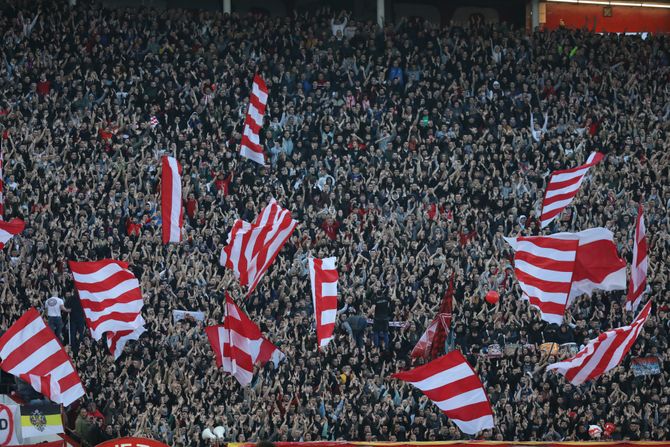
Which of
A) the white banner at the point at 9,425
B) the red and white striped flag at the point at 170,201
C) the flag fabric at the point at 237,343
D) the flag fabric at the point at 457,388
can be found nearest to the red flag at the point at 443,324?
the flag fabric at the point at 237,343

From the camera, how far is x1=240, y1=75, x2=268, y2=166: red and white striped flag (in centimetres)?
3262

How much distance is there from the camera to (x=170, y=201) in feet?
87.1

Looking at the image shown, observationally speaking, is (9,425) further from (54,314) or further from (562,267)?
(562,267)

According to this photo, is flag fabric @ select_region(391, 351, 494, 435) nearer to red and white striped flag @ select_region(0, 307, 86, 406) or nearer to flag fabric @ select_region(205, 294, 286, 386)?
flag fabric @ select_region(205, 294, 286, 386)

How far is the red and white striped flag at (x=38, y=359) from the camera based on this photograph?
21094 millimetres

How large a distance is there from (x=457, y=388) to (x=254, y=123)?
42.8ft

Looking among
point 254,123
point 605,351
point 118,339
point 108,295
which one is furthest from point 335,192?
point 605,351

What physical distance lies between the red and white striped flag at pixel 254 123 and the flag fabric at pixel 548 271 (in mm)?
11517

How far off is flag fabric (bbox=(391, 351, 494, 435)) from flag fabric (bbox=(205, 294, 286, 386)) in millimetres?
3279

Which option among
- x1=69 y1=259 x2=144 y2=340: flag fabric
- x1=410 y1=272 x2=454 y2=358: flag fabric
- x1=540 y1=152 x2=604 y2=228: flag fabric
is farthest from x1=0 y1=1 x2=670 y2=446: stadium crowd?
x1=540 y1=152 x2=604 y2=228: flag fabric

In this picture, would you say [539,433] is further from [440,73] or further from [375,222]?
[440,73]

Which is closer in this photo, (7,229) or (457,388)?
(457,388)

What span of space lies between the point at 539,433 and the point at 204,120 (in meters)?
13.3

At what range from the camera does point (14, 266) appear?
2888 cm
